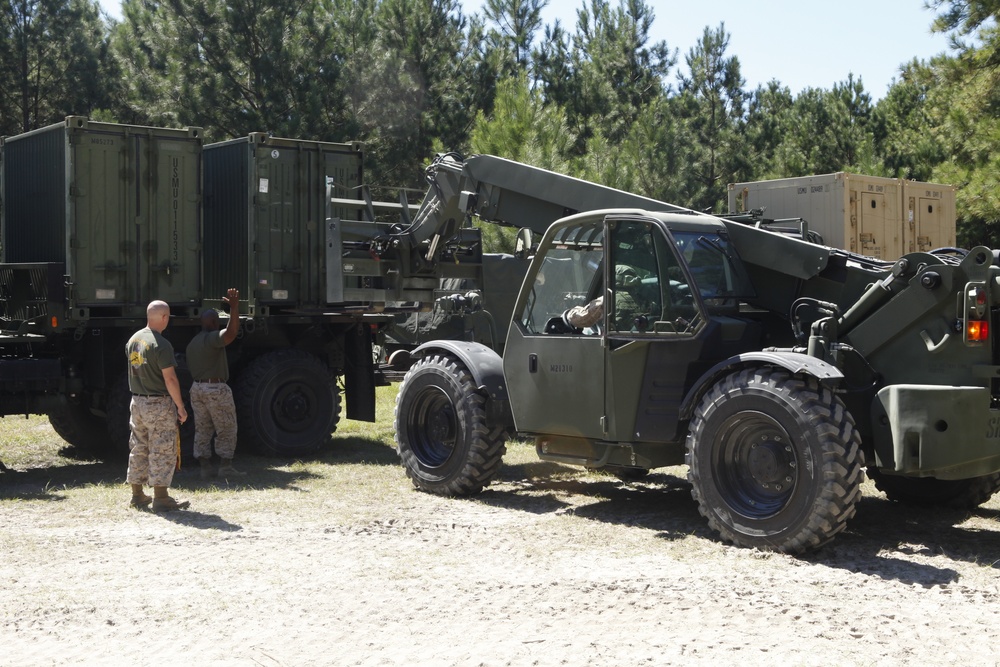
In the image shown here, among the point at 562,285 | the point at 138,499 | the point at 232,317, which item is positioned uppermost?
the point at 562,285

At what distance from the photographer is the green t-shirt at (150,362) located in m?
8.91

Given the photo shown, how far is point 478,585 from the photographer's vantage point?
6.53 metres

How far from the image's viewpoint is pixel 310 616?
5871mm

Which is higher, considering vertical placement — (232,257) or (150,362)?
(232,257)

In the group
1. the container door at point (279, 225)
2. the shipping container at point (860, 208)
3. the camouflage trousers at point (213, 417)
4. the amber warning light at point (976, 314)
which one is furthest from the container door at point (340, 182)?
the amber warning light at point (976, 314)

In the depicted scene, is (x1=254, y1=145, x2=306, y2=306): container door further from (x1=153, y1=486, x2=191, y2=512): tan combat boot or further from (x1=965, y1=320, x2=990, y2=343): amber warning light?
(x1=965, y1=320, x2=990, y2=343): amber warning light

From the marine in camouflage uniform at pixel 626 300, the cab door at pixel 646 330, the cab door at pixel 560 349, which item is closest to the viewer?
the cab door at pixel 646 330

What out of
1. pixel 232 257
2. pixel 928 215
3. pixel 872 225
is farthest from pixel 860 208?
pixel 232 257

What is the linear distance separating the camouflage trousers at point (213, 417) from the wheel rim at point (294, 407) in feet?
4.49

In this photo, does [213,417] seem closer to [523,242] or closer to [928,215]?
[523,242]

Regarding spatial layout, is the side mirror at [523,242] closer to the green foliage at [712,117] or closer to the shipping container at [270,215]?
the shipping container at [270,215]

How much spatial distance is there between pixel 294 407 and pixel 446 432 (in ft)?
10.8

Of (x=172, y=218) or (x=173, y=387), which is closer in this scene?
(x=173, y=387)

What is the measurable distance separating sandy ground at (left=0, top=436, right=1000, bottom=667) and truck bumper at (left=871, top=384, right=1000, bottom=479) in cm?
65
